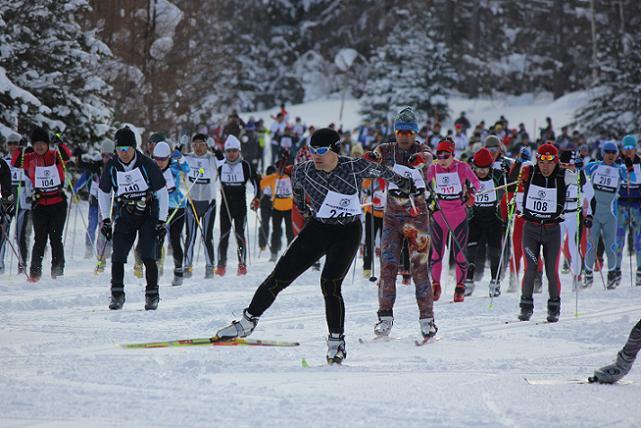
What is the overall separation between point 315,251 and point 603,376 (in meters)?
2.33

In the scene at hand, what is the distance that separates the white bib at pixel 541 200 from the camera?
9.34m

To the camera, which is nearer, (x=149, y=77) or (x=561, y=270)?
(x=561, y=270)

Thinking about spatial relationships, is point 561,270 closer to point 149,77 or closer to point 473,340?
point 473,340

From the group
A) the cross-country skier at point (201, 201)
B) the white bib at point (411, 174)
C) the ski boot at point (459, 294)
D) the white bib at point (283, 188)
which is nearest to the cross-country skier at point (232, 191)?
the cross-country skier at point (201, 201)

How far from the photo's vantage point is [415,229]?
8.41 m

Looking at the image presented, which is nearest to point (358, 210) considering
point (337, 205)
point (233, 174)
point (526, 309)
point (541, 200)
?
point (337, 205)

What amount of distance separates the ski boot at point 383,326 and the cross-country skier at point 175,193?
15.5ft

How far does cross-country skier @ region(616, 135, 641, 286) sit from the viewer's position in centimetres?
1345

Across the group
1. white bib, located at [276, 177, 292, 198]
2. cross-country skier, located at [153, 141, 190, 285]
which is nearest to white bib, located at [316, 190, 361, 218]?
cross-country skier, located at [153, 141, 190, 285]

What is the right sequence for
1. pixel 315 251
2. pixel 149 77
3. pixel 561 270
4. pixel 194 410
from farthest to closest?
pixel 149 77 < pixel 561 270 < pixel 315 251 < pixel 194 410

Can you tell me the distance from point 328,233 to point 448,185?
13.9ft

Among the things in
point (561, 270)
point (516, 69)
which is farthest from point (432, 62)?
point (561, 270)

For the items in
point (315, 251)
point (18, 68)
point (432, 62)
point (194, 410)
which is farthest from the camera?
point (432, 62)

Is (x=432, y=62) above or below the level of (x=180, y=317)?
above
